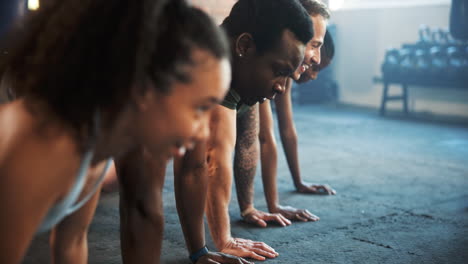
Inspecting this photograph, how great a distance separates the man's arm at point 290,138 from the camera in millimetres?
2860

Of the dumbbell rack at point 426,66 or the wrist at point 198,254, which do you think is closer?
the wrist at point 198,254

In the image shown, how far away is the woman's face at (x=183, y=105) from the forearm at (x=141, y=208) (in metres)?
0.52

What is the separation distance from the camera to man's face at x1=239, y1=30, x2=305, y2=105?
1891 mm

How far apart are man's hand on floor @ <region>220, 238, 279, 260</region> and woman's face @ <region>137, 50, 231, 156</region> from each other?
1144mm

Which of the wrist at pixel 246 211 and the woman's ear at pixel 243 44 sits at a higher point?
the woman's ear at pixel 243 44

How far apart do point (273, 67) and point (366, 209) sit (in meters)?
1.16

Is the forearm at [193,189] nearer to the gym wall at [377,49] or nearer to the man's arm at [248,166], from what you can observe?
the man's arm at [248,166]

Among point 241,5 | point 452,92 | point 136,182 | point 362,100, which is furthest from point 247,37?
point 362,100

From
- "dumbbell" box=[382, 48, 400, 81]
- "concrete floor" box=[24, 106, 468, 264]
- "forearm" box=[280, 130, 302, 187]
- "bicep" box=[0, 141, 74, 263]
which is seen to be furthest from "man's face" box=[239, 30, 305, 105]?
"dumbbell" box=[382, 48, 400, 81]

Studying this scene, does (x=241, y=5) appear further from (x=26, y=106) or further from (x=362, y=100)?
(x=362, y=100)

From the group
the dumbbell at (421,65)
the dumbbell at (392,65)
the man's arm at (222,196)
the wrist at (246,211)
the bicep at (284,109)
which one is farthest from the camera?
the dumbbell at (392,65)

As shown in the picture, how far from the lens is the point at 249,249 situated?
2107mm

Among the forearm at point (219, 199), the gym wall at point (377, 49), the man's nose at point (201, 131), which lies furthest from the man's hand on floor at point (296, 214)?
the gym wall at point (377, 49)

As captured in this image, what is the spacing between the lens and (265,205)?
2889 mm
